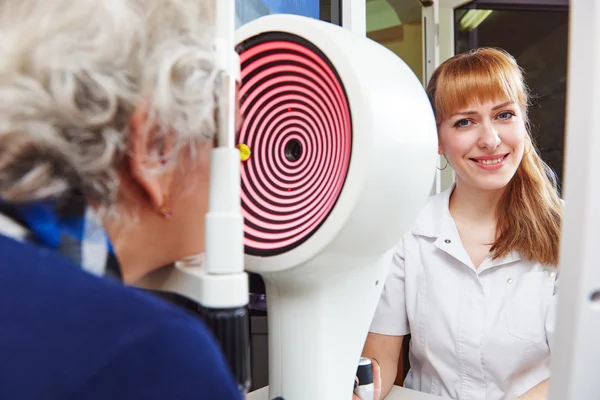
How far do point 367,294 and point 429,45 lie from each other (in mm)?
1906

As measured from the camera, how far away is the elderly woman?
13.4 inches

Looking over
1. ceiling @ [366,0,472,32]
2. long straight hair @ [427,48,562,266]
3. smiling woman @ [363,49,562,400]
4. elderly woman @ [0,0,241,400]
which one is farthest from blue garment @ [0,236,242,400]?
ceiling @ [366,0,472,32]

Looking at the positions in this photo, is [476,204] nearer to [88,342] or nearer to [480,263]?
[480,263]

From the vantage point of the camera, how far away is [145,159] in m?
0.46

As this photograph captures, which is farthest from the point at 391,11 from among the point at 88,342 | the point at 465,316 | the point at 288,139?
the point at 88,342

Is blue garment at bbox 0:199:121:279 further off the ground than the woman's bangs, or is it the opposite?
the woman's bangs

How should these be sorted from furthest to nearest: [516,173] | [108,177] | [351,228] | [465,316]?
[516,173], [465,316], [351,228], [108,177]

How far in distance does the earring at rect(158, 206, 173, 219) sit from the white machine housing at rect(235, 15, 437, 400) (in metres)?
0.14

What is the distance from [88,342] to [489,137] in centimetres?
95

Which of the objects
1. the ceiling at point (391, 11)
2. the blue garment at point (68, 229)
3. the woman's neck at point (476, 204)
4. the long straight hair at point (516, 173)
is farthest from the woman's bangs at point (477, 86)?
the ceiling at point (391, 11)

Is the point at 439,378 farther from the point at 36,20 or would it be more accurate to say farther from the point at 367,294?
the point at 36,20

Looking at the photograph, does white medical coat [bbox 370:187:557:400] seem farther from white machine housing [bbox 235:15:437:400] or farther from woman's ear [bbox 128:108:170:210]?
woman's ear [bbox 128:108:170:210]

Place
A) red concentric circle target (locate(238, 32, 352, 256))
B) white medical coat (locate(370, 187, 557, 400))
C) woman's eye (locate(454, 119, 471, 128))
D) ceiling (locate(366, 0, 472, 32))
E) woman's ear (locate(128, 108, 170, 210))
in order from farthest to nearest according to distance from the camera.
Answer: ceiling (locate(366, 0, 472, 32)), woman's eye (locate(454, 119, 471, 128)), white medical coat (locate(370, 187, 557, 400)), red concentric circle target (locate(238, 32, 352, 256)), woman's ear (locate(128, 108, 170, 210))

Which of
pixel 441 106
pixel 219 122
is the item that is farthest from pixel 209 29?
pixel 441 106
